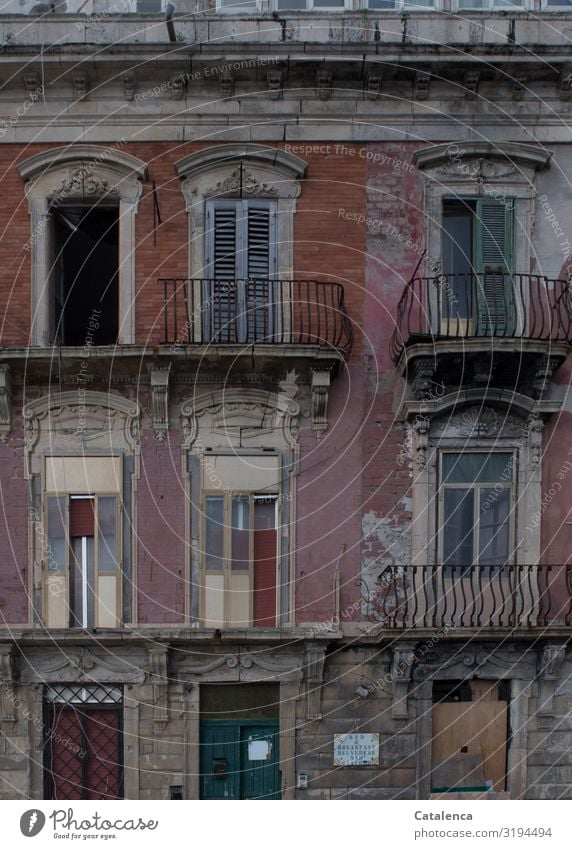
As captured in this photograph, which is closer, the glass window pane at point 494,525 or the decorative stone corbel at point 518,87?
the glass window pane at point 494,525

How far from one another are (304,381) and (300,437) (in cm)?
73

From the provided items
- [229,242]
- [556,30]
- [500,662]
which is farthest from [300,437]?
[556,30]

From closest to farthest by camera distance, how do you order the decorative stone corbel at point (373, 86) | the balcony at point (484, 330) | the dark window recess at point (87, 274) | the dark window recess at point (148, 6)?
1. the balcony at point (484, 330)
2. the decorative stone corbel at point (373, 86)
3. the dark window recess at point (148, 6)
4. the dark window recess at point (87, 274)

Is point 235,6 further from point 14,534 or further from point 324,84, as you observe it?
point 14,534

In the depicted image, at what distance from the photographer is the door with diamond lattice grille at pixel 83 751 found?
1730cm

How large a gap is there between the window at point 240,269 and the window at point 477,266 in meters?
2.30

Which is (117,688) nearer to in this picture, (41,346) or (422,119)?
(41,346)

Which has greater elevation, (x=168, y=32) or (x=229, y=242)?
(x=168, y=32)

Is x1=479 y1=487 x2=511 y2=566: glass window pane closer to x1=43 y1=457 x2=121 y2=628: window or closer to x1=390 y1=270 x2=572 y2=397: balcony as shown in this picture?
x1=390 y1=270 x2=572 y2=397: balcony

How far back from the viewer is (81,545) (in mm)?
17500

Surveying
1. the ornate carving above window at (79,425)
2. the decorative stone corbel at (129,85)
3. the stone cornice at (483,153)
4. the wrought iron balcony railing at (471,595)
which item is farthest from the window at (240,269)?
the wrought iron balcony railing at (471,595)

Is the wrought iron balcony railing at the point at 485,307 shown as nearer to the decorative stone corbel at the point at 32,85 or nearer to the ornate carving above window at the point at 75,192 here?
the ornate carving above window at the point at 75,192

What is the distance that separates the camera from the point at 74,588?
17.4 m

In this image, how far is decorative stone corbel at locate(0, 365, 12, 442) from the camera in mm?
17172
